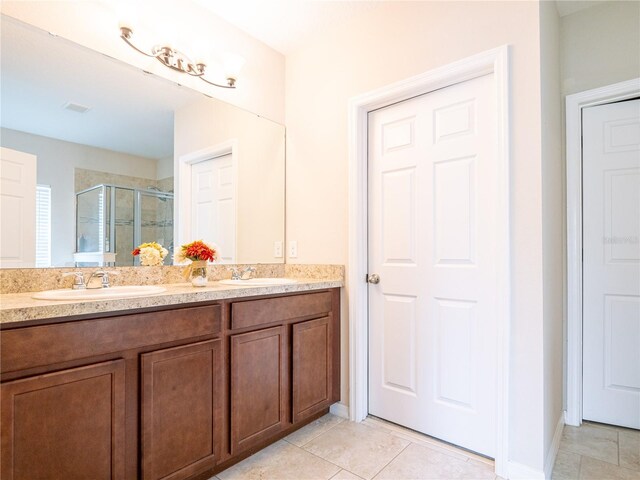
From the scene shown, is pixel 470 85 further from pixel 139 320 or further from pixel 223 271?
pixel 139 320

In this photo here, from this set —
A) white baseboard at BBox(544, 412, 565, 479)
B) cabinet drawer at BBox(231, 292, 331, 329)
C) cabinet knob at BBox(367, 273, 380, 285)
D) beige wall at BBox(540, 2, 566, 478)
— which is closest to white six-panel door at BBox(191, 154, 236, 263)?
cabinet drawer at BBox(231, 292, 331, 329)

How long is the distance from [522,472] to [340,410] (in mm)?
1060

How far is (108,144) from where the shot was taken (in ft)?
6.01

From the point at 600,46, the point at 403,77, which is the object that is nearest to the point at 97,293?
the point at 403,77

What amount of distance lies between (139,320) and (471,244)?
5.26ft

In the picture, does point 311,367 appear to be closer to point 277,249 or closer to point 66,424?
point 277,249

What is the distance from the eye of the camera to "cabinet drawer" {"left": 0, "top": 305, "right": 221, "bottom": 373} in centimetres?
107

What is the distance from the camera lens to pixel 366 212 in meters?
2.29

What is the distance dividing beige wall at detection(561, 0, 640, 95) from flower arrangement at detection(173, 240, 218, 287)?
2.40 m

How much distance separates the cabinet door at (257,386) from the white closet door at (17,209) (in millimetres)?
970

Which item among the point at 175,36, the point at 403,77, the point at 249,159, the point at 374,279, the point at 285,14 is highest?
the point at 285,14

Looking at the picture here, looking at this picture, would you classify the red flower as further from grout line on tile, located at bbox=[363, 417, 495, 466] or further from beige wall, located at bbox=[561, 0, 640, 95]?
beige wall, located at bbox=[561, 0, 640, 95]

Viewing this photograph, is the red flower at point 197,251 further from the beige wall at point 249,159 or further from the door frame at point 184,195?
the beige wall at point 249,159

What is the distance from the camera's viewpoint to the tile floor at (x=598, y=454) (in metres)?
1.69
